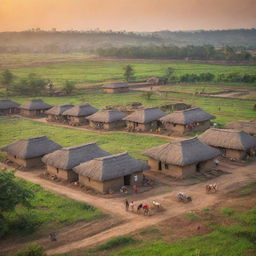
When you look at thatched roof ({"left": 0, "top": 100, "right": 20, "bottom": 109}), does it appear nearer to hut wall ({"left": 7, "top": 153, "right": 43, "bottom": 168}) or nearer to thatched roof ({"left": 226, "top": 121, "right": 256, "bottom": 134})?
hut wall ({"left": 7, "top": 153, "right": 43, "bottom": 168})

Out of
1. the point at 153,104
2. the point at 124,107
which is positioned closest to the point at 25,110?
the point at 124,107

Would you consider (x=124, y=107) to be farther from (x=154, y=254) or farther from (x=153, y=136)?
(x=154, y=254)

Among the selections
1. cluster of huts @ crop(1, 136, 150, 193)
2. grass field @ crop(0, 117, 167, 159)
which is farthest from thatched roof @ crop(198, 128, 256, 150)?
cluster of huts @ crop(1, 136, 150, 193)

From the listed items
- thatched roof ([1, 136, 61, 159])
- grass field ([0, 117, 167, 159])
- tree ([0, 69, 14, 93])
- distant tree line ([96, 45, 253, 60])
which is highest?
distant tree line ([96, 45, 253, 60])

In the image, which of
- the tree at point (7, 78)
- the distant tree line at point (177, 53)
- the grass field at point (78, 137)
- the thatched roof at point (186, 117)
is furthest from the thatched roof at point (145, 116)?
the distant tree line at point (177, 53)

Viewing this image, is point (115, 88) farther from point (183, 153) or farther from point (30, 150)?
point (183, 153)

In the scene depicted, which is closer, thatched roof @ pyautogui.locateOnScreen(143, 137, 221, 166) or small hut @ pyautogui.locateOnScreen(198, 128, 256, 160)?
thatched roof @ pyautogui.locateOnScreen(143, 137, 221, 166)

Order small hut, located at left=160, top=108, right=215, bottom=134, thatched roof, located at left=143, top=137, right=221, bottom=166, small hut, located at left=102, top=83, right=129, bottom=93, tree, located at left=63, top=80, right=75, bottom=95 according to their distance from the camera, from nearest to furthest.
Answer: thatched roof, located at left=143, top=137, right=221, bottom=166 → small hut, located at left=160, top=108, right=215, bottom=134 → tree, located at left=63, top=80, right=75, bottom=95 → small hut, located at left=102, top=83, right=129, bottom=93
